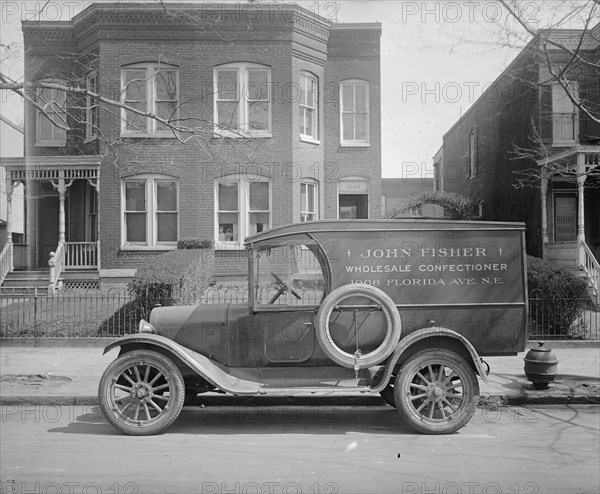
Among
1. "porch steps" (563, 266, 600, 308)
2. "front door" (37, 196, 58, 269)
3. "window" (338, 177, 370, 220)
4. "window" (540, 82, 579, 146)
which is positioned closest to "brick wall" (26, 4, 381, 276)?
"window" (338, 177, 370, 220)

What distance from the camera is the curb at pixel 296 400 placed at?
809cm

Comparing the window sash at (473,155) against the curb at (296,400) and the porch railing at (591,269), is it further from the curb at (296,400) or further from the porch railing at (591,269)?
the curb at (296,400)

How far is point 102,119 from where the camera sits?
20719mm

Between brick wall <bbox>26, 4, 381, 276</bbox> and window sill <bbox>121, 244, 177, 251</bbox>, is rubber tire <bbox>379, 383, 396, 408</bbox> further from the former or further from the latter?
window sill <bbox>121, 244, 177, 251</bbox>

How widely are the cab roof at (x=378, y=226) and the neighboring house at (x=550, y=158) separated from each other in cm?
1136

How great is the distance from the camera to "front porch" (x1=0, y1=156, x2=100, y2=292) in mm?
20125

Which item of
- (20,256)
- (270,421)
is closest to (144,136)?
(20,256)

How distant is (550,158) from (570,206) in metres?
2.58

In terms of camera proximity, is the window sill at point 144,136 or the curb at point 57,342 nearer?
the curb at point 57,342

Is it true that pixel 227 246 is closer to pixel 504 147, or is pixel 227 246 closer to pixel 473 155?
pixel 504 147

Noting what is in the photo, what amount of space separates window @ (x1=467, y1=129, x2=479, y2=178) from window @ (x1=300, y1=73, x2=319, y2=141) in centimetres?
978

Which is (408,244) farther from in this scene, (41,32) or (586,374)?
(41,32)

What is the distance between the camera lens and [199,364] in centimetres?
667

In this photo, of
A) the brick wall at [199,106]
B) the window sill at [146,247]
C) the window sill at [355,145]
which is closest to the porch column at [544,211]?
the window sill at [355,145]
